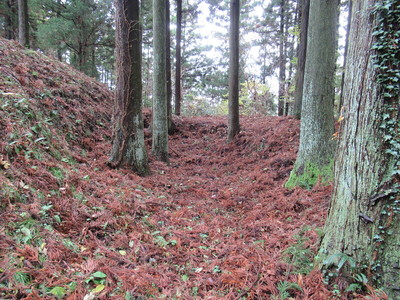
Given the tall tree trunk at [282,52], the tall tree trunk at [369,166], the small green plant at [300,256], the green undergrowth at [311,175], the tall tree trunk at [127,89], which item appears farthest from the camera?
the tall tree trunk at [282,52]

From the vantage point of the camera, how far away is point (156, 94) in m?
6.93

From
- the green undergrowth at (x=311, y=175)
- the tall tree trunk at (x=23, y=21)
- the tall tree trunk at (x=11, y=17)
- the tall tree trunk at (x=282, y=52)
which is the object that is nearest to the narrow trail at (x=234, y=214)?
the green undergrowth at (x=311, y=175)

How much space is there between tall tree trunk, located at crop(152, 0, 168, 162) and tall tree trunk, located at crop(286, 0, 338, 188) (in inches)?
148

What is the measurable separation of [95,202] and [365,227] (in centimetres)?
327

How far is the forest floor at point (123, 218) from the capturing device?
2.16 m

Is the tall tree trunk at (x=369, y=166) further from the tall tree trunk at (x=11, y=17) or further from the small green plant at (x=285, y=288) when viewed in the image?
the tall tree trunk at (x=11, y=17)

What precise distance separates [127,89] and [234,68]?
4.47m

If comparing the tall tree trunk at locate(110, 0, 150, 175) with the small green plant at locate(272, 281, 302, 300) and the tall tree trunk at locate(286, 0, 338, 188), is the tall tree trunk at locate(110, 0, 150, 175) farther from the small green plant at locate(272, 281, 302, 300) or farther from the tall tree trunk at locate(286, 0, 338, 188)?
the small green plant at locate(272, 281, 302, 300)

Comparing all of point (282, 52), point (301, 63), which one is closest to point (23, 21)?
point (301, 63)

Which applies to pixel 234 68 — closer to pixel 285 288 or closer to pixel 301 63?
pixel 301 63

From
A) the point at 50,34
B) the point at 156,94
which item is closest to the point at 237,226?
the point at 156,94

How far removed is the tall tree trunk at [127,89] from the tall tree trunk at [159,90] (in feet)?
4.90

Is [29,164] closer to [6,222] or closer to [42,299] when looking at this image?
[6,222]

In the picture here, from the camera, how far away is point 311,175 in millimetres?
4613
